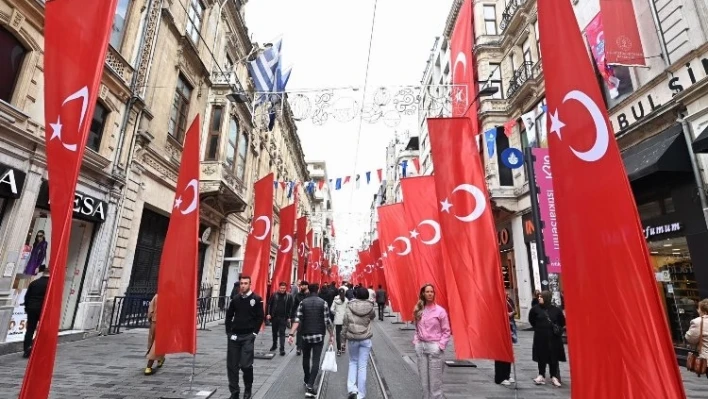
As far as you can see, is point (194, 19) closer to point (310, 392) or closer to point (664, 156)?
point (310, 392)

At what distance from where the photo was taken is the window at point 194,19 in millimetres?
17031

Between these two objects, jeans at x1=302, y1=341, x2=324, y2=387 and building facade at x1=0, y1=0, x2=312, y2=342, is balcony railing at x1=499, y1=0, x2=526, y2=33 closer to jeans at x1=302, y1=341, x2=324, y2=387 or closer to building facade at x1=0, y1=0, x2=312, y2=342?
building facade at x1=0, y1=0, x2=312, y2=342

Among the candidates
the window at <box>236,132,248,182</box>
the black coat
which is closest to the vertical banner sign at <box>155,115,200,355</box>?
the black coat

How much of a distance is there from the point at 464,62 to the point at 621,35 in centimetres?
524

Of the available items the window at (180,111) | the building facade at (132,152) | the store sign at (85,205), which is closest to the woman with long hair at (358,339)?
the building facade at (132,152)

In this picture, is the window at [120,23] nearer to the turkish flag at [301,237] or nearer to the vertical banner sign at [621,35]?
the turkish flag at [301,237]

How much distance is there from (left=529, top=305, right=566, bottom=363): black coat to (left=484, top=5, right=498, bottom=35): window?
1914cm

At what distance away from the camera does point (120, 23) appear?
12.6 m

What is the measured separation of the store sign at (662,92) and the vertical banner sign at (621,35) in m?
0.86

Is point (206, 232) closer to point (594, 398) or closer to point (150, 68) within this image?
point (150, 68)

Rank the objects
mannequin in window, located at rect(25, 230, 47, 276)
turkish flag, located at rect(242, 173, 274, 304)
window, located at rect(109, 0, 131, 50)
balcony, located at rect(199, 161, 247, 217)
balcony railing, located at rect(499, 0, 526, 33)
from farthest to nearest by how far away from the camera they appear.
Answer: balcony railing, located at rect(499, 0, 526, 33) < balcony, located at rect(199, 161, 247, 217) < window, located at rect(109, 0, 131, 50) < turkish flag, located at rect(242, 173, 274, 304) < mannequin in window, located at rect(25, 230, 47, 276)

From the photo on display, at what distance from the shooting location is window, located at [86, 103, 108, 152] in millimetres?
11594

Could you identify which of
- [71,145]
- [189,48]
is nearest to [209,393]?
[71,145]

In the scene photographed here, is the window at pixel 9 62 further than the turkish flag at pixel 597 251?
Yes
